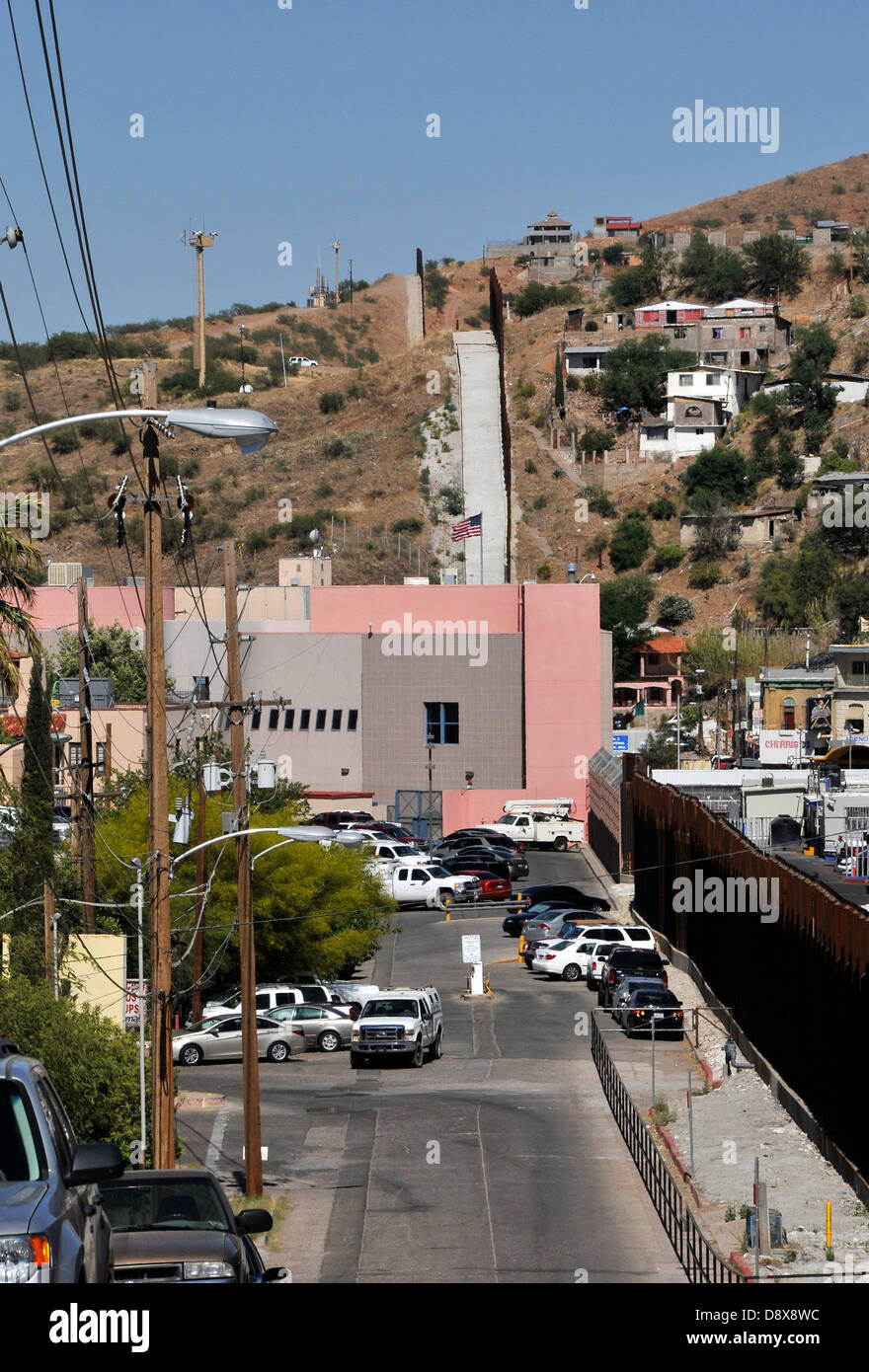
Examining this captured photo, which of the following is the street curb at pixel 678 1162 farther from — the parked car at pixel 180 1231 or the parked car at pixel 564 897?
the parked car at pixel 564 897

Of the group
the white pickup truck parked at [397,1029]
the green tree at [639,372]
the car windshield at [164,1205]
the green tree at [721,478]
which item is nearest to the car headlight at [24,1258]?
the car windshield at [164,1205]

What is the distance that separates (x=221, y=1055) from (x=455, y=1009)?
6376 mm

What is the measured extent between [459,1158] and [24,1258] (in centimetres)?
2008

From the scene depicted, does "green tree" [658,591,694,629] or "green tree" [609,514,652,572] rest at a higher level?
"green tree" [609,514,652,572]

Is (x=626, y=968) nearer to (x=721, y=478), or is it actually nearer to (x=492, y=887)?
(x=492, y=887)

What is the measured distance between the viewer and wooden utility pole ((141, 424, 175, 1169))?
2114 cm

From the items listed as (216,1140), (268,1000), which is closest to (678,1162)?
(216,1140)

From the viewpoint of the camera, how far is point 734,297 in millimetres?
179500

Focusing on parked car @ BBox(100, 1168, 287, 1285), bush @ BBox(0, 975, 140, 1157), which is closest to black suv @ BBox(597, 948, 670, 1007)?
bush @ BBox(0, 975, 140, 1157)

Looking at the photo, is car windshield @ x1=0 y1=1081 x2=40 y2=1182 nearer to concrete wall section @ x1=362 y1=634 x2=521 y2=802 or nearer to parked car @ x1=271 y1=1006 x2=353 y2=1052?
parked car @ x1=271 y1=1006 x2=353 y2=1052

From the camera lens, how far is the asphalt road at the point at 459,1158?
20.2 metres

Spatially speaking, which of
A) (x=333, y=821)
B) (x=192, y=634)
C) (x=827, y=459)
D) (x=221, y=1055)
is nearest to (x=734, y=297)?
(x=827, y=459)
